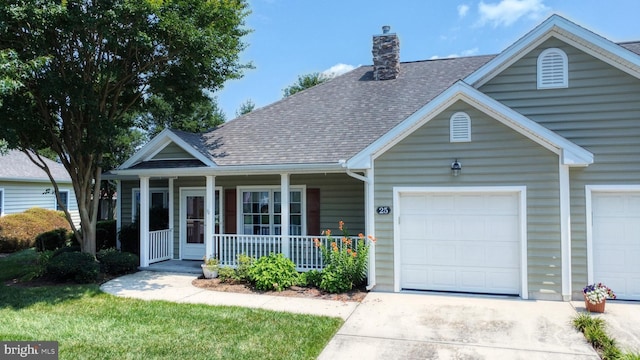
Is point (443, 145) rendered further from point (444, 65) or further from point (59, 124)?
point (59, 124)

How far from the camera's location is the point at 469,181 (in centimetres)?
791

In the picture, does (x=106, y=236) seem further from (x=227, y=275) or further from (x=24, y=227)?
(x=227, y=275)

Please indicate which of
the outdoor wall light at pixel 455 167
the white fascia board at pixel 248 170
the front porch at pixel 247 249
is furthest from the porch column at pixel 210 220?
the outdoor wall light at pixel 455 167

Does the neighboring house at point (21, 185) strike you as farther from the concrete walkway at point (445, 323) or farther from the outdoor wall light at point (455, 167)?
the outdoor wall light at point (455, 167)

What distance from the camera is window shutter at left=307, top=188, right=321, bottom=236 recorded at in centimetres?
1090

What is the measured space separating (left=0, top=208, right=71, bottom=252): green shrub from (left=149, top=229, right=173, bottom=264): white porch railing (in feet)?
27.8

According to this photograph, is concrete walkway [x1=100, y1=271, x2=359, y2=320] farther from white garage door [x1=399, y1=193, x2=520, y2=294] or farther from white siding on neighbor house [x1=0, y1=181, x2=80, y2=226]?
white siding on neighbor house [x1=0, y1=181, x2=80, y2=226]

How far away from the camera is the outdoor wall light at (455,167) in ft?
Answer: 25.8

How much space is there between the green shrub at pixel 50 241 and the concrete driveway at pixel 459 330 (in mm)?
12441

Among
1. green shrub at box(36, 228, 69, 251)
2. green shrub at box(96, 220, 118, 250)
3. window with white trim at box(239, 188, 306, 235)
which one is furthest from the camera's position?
green shrub at box(36, 228, 69, 251)

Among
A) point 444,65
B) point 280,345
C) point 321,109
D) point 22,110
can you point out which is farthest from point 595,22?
point 22,110

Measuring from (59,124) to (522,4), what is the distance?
13.3 m

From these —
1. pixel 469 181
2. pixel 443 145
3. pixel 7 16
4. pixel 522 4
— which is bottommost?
pixel 469 181

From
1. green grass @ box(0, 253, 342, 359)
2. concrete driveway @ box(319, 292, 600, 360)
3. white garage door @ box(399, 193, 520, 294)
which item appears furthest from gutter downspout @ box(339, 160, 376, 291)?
green grass @ box(0, 253, 342, 359)
